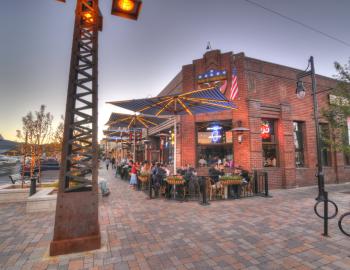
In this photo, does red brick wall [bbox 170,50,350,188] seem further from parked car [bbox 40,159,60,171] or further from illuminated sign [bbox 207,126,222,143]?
parked car [bbox 40,159,60,171]

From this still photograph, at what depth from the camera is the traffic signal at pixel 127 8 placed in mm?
2652

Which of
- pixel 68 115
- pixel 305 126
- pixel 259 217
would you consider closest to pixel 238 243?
pixel 259 217

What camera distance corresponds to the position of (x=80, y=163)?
3.47 m

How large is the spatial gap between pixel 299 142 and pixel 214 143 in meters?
5.82

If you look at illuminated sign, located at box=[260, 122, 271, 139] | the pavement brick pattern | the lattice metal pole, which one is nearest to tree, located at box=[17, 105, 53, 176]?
the pavement brick pattern

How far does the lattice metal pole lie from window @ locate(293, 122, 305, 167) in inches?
478

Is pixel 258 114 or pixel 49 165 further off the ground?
pixel 258 114

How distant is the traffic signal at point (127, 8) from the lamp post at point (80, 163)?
1175mm

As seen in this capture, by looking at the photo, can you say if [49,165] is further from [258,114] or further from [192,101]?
[258,114]

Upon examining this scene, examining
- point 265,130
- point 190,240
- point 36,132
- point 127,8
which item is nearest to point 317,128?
point 265,130

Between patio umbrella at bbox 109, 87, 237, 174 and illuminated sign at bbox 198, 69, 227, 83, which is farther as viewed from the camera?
illuminated sign at bbox 198, 69, 227, 83

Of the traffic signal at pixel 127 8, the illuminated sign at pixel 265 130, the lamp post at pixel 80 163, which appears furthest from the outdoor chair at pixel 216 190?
the traffic signal at pixel 127 8

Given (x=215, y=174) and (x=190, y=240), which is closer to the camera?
(x=190, y=240)

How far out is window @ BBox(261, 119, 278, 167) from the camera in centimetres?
1065
